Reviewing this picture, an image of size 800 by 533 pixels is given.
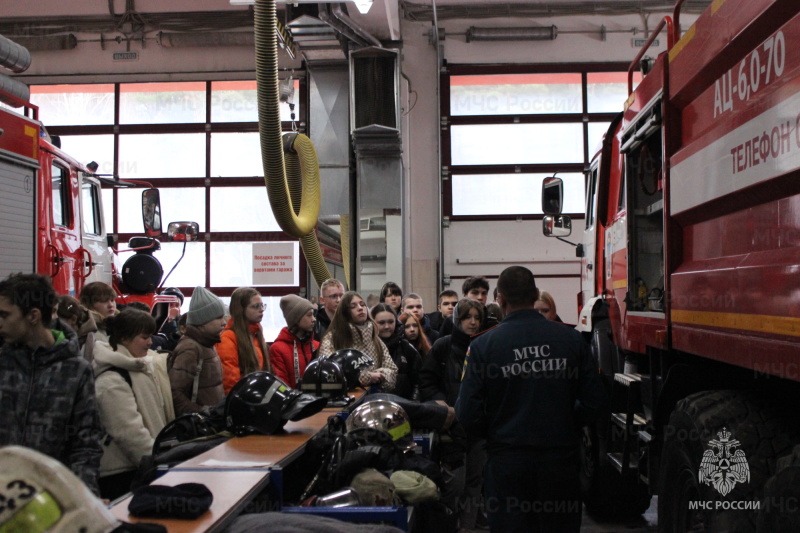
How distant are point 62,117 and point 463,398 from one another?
12104 mm

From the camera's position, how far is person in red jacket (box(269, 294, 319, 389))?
5.64 m

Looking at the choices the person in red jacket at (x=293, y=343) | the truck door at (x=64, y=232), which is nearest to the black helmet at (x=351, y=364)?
the person in red jacket at (x=293, y=343)

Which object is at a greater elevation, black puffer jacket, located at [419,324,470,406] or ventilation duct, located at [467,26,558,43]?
ventilation duct, located at [467,26,558,43]

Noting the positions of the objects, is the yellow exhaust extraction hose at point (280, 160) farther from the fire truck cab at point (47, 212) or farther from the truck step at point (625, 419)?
the truck step at point (625, 419)

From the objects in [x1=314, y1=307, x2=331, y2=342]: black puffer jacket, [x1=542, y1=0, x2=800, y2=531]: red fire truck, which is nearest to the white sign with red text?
[x1=314, y1=307, x2=331, y2=342]: black puffer jacket

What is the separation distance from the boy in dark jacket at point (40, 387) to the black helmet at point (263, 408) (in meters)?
0.64

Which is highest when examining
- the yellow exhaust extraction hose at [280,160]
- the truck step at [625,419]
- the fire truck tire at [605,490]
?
the yellow exhaust extraction hose at [280,160]

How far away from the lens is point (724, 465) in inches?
114

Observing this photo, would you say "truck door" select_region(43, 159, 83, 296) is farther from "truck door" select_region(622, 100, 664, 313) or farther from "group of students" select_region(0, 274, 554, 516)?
"truck door" select_region(622, 100, 664, 313)

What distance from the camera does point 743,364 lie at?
2.69 m

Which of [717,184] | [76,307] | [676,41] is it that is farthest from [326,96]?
[717,184]

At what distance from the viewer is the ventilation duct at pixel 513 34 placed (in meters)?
13.1

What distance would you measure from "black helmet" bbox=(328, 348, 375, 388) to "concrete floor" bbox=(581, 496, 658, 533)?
2024mm

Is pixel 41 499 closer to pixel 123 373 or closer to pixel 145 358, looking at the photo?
pixel 123 373
